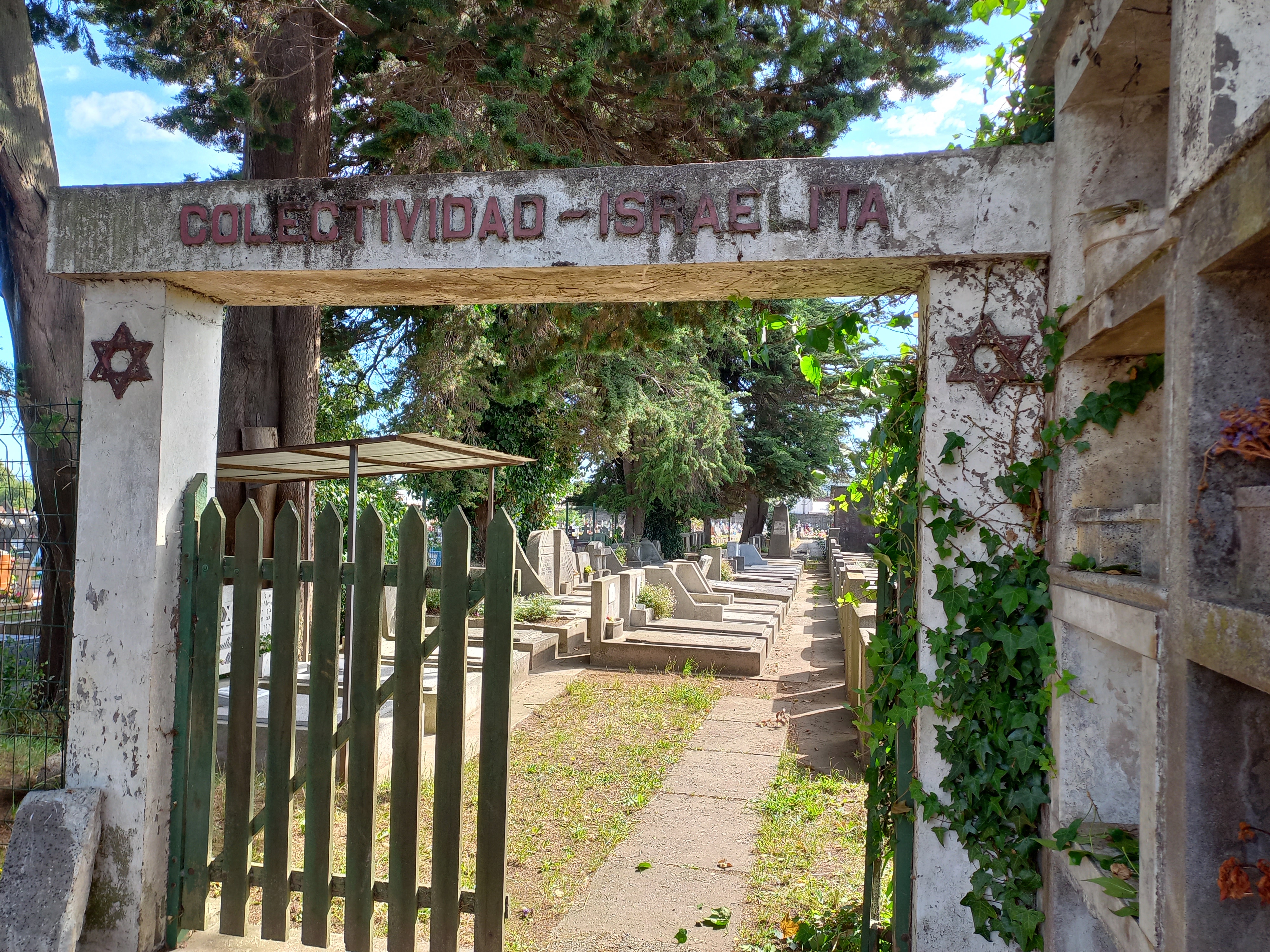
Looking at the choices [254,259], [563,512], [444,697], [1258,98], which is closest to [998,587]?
[1258,98]

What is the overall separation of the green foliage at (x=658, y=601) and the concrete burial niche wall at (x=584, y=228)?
986 centimetres

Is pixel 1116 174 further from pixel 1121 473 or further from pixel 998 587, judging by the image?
pixel 998 587

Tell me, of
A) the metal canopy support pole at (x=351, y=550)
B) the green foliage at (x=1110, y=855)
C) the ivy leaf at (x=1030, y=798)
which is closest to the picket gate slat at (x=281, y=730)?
the metal canopy support pole at (x=351, y=550)

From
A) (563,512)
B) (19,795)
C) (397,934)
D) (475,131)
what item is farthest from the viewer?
(563,512)

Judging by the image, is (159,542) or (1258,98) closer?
(1258,98)

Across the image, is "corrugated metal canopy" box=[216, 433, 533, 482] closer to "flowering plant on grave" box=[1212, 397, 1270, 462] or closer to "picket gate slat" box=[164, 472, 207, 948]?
"picket gate slat" box=[164, 472, 207, 948]

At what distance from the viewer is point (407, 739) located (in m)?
3.45

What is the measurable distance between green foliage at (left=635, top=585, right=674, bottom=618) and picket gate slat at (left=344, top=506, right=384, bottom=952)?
969 centimetres

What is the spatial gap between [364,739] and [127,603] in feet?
3.71

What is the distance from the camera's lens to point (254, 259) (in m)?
3.44

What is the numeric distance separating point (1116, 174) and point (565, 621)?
10421mm

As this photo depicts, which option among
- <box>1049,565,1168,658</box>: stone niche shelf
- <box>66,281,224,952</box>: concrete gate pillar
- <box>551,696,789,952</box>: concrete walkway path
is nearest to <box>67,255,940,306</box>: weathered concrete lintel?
<box>66,281,224,952</box>: concrete gate pillar

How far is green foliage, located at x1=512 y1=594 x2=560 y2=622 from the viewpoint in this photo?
12383 mm

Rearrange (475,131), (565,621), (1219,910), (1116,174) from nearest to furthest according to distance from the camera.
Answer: (1219,910), (1116,174), (475,131), (565,621)
